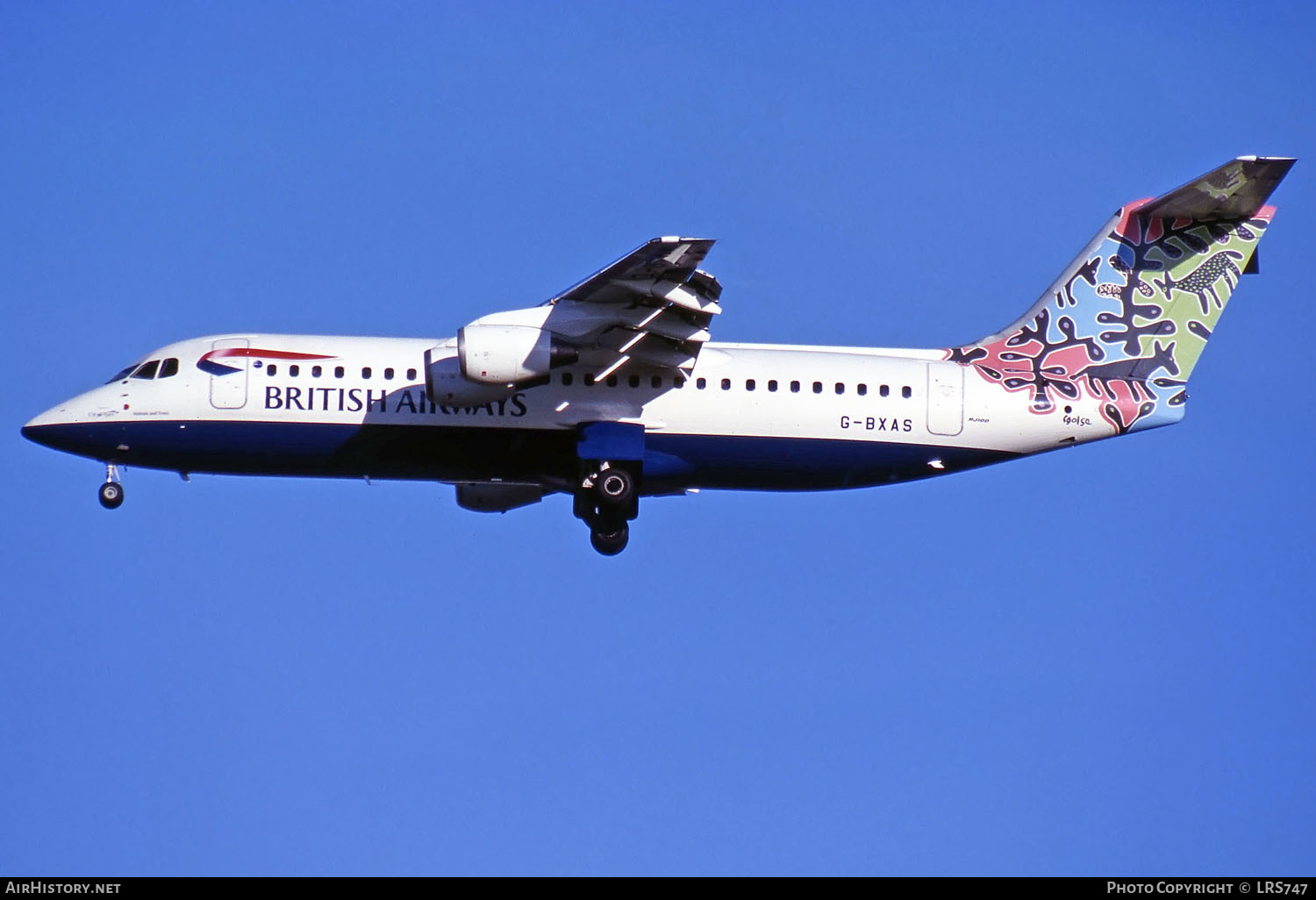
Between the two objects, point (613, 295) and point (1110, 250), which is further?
point (1110, 250)

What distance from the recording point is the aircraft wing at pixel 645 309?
23.7 meters

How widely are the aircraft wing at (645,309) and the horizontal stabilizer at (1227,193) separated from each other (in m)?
5.60

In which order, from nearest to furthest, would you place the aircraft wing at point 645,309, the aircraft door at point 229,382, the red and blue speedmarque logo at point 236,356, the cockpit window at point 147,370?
1. the aircraft wing at point 645,309
2. the aircraft door at point 229,382
3. the red and blue speedmarque logo at point 236,356
4. the cockpit window at point 147,370

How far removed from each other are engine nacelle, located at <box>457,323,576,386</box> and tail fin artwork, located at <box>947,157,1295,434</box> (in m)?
4.98

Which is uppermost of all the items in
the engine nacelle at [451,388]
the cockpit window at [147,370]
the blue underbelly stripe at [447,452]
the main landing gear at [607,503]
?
the cockpit window at [147,370]

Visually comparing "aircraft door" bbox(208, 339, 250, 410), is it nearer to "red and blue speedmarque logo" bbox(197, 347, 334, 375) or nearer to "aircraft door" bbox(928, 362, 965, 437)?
"red and blue speedmarque logo" bbox(197, 347, 334, 375)

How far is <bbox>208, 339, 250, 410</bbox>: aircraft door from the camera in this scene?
2523 centimetres

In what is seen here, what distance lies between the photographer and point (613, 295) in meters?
24.4

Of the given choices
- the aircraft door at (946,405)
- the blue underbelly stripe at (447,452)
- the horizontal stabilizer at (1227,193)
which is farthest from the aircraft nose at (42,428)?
the horizontal stabilizer at (1227,193)

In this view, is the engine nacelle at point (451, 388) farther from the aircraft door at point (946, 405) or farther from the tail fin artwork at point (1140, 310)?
the tail fin artwork at point (1140, 310)

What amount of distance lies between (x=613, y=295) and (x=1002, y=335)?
191 inches
